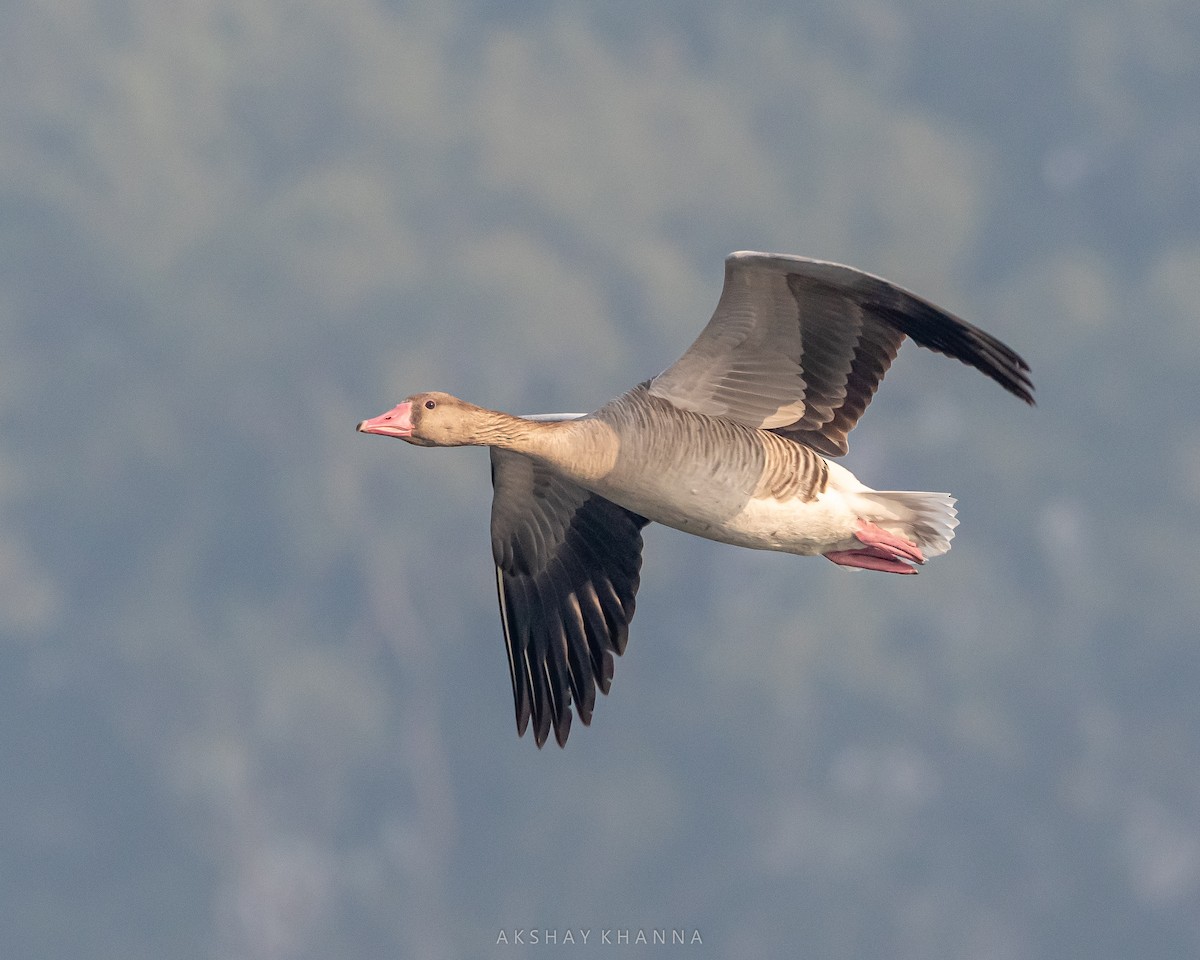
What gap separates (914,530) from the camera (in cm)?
1069

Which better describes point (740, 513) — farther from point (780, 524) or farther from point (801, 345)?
point (801, 345)

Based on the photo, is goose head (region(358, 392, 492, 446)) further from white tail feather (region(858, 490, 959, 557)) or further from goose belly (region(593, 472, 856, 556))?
white tail feather (region(858, 490, 959, 557))

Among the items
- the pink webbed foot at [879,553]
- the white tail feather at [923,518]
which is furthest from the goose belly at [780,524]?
the white tail feather at [923,518]

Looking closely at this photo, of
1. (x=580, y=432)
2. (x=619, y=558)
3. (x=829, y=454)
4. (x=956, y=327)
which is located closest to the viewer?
(x=956, y=327)

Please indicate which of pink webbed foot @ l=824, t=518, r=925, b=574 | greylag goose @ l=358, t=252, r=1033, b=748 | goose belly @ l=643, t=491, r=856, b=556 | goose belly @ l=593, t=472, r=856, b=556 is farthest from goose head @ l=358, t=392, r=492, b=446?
pink webbed foot @ l=824, t=518, r=925, b=574

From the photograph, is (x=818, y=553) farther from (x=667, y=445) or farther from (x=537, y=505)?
(x=537, y=505)

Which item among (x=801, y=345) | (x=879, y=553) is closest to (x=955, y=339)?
(x=801, y=345)

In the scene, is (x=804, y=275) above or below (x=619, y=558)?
above

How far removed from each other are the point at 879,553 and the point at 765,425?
105cm

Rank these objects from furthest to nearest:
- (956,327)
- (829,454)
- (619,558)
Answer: (619,558) → (829,454) → (956,327)

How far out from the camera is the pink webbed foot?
10.5m

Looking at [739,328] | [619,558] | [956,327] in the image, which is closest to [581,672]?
[619,558]

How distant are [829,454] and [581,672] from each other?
2.31 meters

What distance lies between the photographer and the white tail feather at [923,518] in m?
10.6
